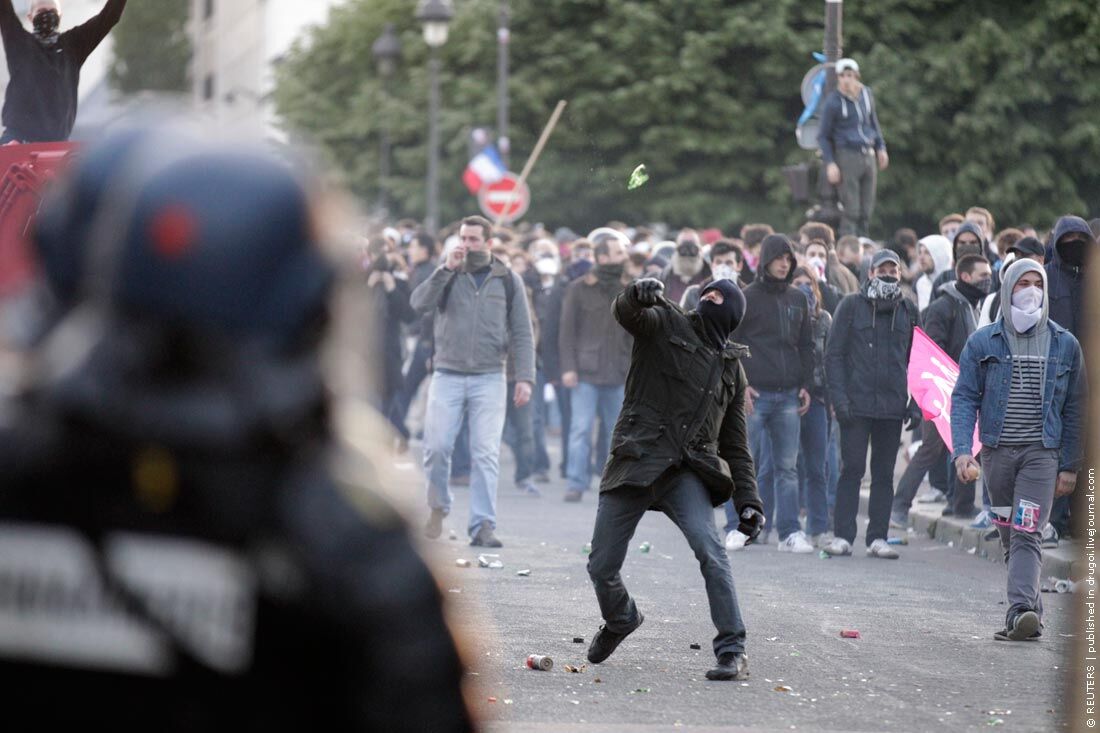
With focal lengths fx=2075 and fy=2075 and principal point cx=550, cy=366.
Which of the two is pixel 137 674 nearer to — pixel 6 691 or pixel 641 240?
pixel 6 691

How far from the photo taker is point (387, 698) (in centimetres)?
194

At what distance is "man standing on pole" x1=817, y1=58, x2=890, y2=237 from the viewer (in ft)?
62.6

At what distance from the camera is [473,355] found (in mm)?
13008

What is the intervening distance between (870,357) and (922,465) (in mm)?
1655

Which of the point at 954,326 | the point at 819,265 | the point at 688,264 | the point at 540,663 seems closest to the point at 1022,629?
the point at 540,663

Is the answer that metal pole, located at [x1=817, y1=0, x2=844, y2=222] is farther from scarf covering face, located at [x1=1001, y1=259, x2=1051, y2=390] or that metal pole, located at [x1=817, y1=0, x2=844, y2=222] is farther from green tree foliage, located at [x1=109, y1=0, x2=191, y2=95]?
green tree foliage, located at [x1=109, y1=0, x2=191, y2=95]

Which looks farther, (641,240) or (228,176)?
(641,240)

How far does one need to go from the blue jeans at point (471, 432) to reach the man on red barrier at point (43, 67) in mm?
5076

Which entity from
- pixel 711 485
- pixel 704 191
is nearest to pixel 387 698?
pixel 711 485

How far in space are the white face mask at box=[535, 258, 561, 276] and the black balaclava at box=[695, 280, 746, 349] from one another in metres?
12.3

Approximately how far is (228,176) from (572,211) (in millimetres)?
37528

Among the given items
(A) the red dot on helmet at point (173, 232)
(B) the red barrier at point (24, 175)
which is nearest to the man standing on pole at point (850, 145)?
(B) the red barrier at point (24, 175)

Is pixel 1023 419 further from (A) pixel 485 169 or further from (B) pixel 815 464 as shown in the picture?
(A) pixel 485 169

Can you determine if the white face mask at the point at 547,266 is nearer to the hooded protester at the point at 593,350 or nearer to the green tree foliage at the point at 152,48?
the hooded protester at the point at 593,350
